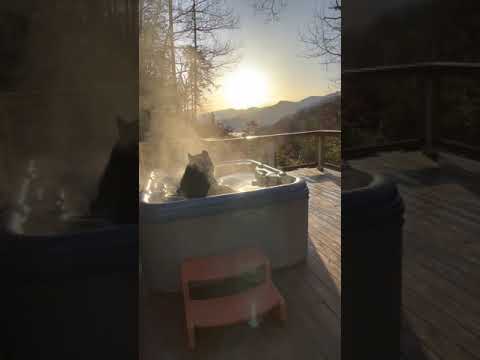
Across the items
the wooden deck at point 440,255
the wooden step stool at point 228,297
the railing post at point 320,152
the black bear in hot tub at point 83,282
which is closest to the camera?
the black bear in hot tub at point 83,282

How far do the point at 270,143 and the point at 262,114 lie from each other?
7 centimetres

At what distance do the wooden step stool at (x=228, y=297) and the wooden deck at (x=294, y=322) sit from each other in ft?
0.06

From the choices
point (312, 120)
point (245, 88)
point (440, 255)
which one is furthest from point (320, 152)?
point (440, 255)

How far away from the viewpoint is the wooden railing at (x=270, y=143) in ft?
2.51

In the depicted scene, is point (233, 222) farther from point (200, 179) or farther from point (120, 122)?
point (120, 122)

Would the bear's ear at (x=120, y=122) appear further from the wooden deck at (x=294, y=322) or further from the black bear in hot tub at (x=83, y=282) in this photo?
the wooden deck at (x=294, y=322)

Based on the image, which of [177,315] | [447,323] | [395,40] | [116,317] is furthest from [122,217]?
[447,323]

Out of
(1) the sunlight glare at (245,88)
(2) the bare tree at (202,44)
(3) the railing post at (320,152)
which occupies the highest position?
(2) the bare tree at (202,44)

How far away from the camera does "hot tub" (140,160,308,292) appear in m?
0.84

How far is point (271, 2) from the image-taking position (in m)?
0.81

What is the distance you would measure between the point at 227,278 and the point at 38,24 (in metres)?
0.64

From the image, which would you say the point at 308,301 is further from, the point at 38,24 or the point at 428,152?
the point at 38,24

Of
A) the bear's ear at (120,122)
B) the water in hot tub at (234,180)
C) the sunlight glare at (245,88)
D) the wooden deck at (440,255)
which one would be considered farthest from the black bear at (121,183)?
the wooden deck at (440,255)

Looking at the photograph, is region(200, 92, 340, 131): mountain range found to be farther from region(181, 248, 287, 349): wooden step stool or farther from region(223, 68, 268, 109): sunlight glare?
region(181, 248, 287, 349): wooden step stool
